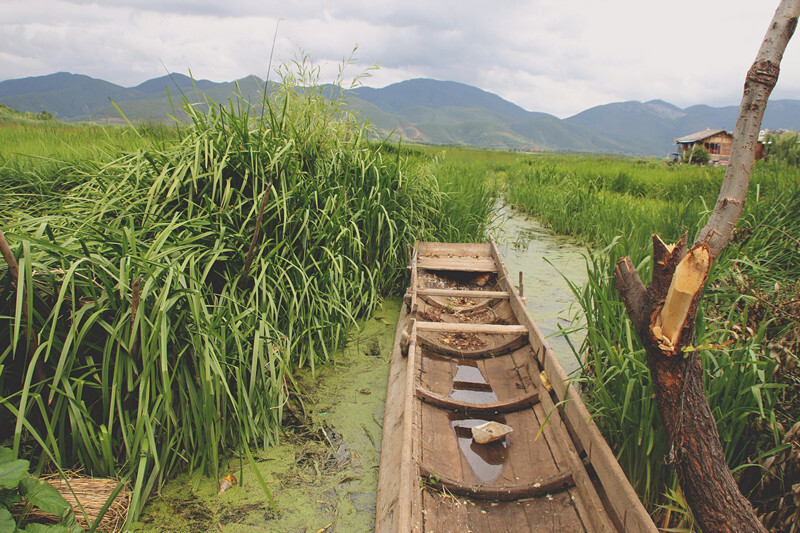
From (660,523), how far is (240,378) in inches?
67.7

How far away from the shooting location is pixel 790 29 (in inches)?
44.5

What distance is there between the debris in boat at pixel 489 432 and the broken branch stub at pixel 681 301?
3.12 feet

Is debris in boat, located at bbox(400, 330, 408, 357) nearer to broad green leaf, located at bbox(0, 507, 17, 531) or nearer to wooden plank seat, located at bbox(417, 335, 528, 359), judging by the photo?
wooden plank seat, located at bbox(417, 335, 528, 359)

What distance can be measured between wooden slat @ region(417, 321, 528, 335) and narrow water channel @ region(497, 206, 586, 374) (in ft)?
0.73

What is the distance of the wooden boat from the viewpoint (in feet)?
4.93

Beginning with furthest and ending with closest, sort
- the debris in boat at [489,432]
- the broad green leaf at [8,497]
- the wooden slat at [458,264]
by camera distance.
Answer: the wooden slat at [458,264]
the debris in boat at [489,432]
the broad green leaf at [8,497]

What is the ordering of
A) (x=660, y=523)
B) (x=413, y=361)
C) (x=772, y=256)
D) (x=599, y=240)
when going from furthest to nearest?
(x=599, y=240), (x=772, y=256), (x=413, y=361), (x=660, y=523)

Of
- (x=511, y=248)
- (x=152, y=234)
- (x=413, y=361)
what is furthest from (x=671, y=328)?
(x=511, y=248)

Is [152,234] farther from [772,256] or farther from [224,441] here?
[772,256]

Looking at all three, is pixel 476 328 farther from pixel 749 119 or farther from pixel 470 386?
pixel 749 119

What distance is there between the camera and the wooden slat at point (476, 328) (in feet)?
8.64

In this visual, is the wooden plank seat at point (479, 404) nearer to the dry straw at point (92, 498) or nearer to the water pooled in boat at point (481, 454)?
the water pooled in boat at point (481, 454)

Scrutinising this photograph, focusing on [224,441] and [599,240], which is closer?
[224,441]

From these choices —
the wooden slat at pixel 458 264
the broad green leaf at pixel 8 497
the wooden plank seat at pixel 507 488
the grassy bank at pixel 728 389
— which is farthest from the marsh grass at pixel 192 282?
the grassy bank at pixel 728 389
